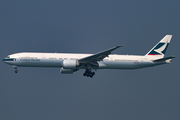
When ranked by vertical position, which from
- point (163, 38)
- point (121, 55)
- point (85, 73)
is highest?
point (163, 38)

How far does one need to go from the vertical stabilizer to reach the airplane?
94 cm

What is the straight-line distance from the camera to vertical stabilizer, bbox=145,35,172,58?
49.0m

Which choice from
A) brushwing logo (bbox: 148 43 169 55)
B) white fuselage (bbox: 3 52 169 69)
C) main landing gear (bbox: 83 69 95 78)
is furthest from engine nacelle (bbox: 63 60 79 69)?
brushwing logo (bbox: 148 43 169 55)

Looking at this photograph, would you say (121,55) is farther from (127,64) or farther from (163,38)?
(163,38)

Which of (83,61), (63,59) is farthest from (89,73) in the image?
(63,59)

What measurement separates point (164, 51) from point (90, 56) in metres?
14.5

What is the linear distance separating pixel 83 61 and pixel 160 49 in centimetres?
1434

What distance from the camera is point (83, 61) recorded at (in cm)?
4453

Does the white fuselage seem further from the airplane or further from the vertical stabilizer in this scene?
the vertical stabilizer

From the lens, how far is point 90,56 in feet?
142

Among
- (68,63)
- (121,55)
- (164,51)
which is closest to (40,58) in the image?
(68,63)

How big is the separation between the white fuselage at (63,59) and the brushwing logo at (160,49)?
2.03m

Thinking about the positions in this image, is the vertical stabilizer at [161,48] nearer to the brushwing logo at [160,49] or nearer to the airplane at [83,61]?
the brushwing logo at [160,49]

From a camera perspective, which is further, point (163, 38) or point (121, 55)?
point (163, 38)
